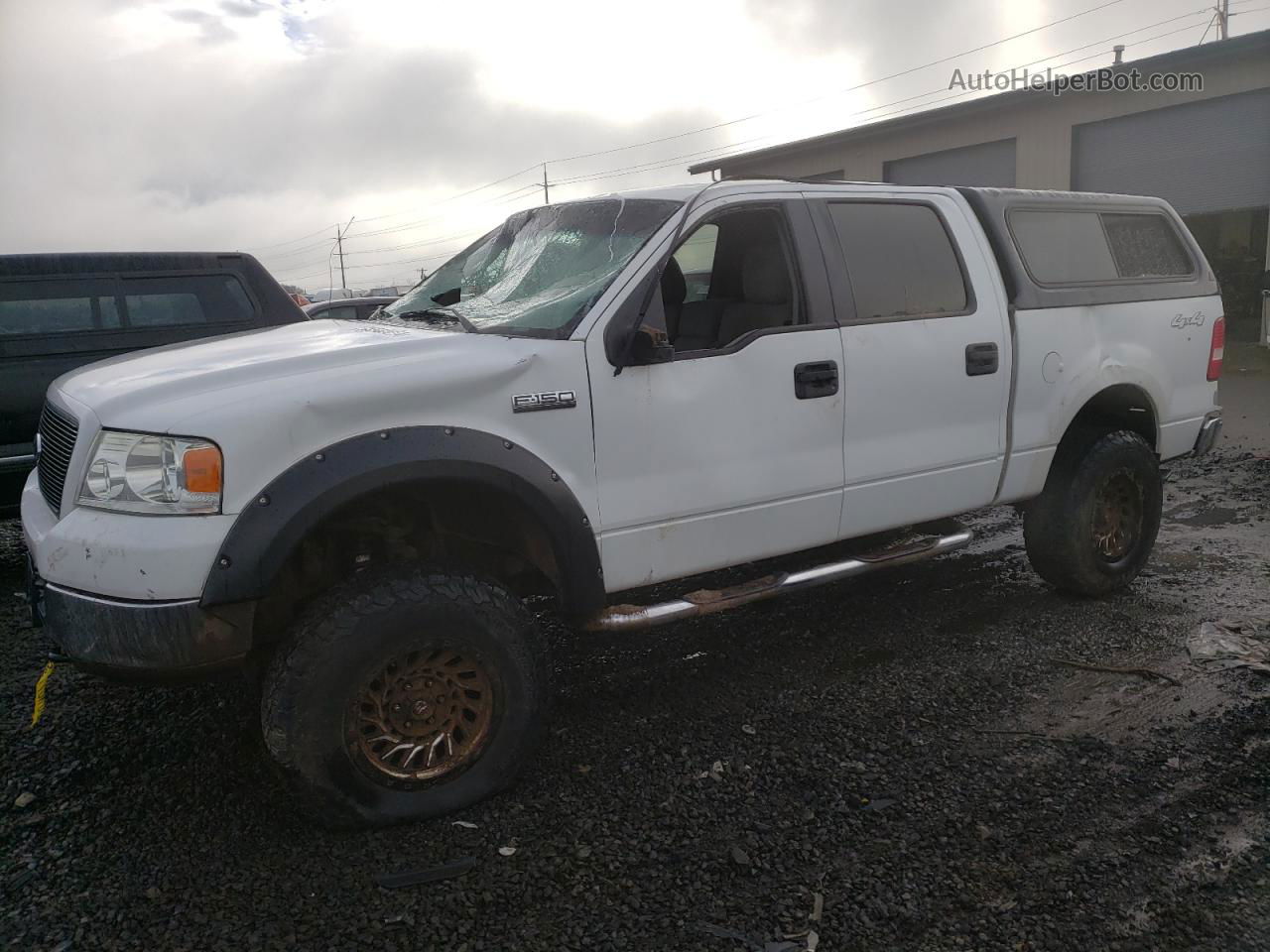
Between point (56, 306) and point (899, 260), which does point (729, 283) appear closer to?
point (899, 260)

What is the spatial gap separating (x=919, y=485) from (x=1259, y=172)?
47.7ft

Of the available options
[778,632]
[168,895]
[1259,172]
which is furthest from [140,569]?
[1259,172]

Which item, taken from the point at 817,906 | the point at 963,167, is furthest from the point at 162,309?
the point at 963,167

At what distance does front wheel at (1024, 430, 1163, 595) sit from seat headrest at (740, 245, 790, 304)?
73.6 inches

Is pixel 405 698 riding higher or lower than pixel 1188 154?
lower

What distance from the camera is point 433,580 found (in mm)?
2928

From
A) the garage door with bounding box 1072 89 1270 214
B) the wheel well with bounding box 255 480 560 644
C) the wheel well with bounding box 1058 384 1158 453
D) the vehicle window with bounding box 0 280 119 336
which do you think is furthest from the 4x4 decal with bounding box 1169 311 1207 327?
the garage door with bounding box 1072 89 1270 214

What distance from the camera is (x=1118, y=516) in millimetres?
4887

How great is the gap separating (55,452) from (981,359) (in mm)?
3608

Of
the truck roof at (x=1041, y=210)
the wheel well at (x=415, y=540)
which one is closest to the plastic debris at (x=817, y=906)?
the wheel well at (x=415, y=540)

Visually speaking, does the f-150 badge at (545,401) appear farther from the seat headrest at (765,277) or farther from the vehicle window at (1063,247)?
the vehicle window at (1063,247)

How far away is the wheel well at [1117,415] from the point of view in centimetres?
472

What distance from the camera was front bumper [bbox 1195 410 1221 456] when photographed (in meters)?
5.15

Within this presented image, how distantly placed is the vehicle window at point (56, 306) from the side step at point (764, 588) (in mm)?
4289
